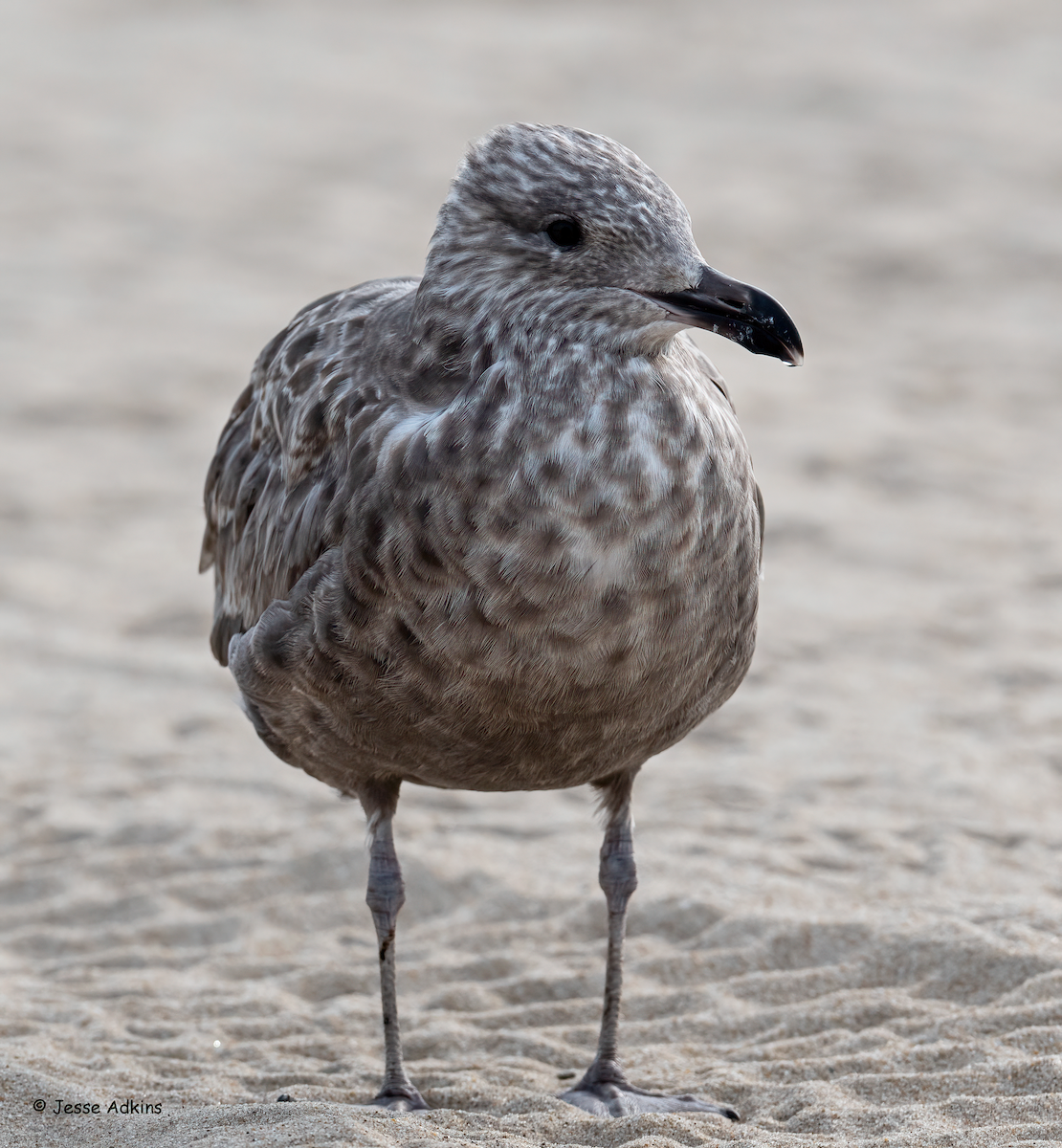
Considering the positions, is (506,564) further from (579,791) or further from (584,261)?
(579,791)

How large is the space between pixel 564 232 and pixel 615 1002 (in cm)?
197

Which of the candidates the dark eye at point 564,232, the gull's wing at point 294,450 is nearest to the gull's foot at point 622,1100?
the gull's wing at point 294,450

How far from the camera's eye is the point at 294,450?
4.20m

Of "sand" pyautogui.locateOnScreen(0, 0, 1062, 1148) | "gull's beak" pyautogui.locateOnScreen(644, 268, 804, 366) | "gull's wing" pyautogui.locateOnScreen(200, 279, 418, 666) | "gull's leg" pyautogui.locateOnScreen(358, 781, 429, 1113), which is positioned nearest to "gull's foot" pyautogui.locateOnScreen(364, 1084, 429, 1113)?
"gull's leg" pyautogui.locateOnScreen(358, 781, 429, 1113)

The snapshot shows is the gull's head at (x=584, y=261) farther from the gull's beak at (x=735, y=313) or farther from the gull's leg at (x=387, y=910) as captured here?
the gull's leg at (x=387, y=910)

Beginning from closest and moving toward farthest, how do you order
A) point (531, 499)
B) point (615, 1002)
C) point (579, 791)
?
point (531, 499), point (615, 1002), point (579, 791)

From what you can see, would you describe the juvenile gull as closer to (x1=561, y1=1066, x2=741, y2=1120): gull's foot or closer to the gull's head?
the gull's head

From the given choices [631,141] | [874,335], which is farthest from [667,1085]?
[631,141]

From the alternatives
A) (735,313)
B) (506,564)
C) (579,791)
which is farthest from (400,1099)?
(579,791)

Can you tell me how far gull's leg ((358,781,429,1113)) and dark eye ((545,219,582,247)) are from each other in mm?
1429

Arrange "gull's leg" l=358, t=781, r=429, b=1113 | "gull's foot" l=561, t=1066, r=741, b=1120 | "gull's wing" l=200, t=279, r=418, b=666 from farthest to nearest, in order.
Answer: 1. "gull's leg" l=358, t=781, r=429, b=1113
2. "gull's foot" l=561, t=1066, r=741, b=1120
3. "gull's wing" l=200, t=279, r=418, b=666

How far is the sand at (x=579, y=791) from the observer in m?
4.55

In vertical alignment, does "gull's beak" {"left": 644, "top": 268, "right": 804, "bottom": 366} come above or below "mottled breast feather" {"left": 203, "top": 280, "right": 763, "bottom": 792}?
above

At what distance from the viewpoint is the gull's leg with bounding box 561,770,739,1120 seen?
169 inches
